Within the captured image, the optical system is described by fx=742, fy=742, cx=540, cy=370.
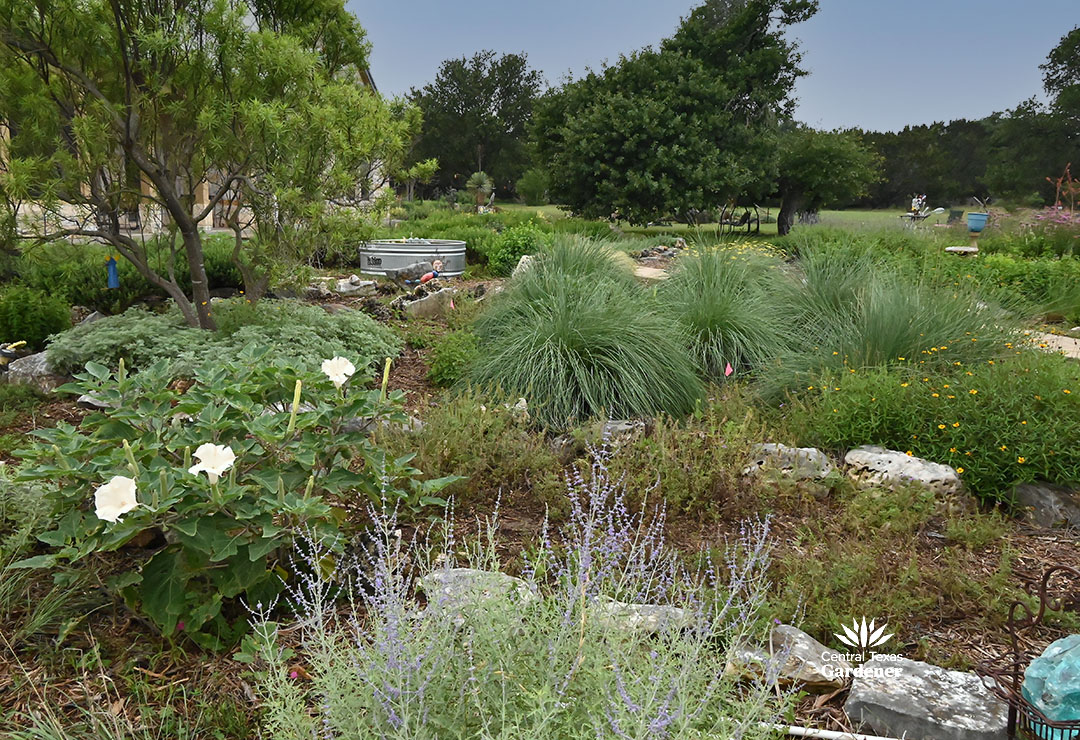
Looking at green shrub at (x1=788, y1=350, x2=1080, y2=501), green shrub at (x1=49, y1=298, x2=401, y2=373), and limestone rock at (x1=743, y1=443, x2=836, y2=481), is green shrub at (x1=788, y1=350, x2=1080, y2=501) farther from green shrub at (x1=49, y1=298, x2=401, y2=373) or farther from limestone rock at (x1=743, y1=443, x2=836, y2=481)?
green shrub at (x1=49, y1=298, x2=401, y2=373)

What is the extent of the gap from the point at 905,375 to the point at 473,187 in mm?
28729

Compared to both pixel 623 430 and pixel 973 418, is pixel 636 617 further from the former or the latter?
pixel 973 418

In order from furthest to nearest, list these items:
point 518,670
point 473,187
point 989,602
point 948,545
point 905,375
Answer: point 473,187, point 905,375, point 948,545, point 989,602, point 518,670

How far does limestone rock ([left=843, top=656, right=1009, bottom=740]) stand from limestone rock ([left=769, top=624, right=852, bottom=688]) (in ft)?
0.21

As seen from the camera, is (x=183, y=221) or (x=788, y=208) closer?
(x=183, y=221)

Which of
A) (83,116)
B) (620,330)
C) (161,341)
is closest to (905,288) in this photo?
(620,330)

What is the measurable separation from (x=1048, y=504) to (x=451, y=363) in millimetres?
3452

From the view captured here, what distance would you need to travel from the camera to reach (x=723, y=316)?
5.38 metres

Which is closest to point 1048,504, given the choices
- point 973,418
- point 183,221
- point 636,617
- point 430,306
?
point 973,418

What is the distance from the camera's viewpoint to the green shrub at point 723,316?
5215mm

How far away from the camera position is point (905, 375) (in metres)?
4.34

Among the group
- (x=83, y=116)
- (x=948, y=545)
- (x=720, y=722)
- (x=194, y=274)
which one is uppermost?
(x=83, y=116)

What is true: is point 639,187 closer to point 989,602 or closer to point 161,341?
point 161,341

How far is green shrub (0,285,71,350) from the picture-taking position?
5594mm
